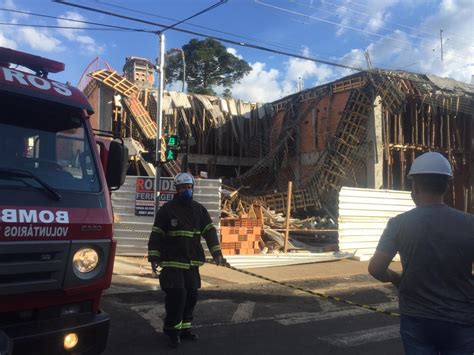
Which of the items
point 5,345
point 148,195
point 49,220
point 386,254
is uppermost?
point 148,195

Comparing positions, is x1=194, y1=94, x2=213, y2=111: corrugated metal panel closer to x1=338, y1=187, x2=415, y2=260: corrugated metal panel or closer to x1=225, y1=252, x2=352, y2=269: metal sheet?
x1=338, y1=187, x2=415, y2=260: corrugated metal panel

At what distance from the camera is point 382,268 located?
2824 mm

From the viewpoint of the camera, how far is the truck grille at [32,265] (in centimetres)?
319

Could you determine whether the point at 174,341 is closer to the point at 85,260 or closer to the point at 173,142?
the point at 85,260

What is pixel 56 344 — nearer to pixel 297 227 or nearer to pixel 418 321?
pixel 418 321

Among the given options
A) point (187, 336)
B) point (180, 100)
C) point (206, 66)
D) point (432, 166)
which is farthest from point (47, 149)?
point (206, 66)

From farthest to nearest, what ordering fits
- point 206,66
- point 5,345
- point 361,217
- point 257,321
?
point 206,66 < point 361,217 < point 257,321 < point 5,345

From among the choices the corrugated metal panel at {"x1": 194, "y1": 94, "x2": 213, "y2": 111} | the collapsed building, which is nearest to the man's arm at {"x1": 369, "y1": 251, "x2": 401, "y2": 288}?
the collapsed building

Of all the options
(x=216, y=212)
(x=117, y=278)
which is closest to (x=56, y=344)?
(x=117, y=278)

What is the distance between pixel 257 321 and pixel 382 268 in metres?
4.41

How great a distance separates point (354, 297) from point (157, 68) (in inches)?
312

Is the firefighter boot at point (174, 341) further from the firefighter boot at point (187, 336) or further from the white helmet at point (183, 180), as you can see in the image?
the white helmet at point (183, 180)

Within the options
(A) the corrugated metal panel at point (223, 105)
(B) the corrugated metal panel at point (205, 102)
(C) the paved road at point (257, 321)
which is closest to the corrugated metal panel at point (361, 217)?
(C) the paved road at point (257, 321)

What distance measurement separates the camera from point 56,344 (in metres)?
3.37
